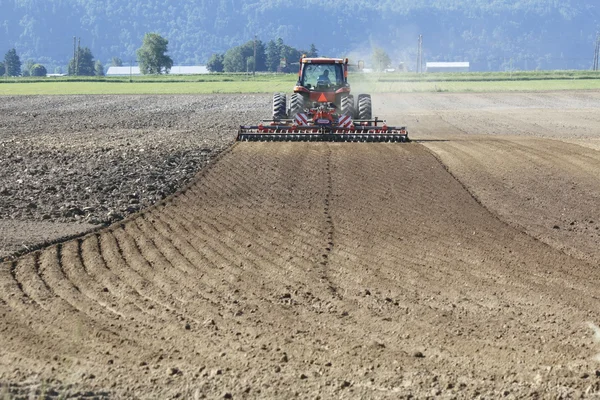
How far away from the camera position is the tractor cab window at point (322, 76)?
2786 cm

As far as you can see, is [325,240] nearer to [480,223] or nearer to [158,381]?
[480,223]

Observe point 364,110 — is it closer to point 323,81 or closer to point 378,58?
point 323,81

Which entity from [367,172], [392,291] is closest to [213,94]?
[367,172]

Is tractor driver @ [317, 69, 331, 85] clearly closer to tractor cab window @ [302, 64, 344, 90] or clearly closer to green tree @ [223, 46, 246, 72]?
tractor cab window @ [302, 64, 344, 90]

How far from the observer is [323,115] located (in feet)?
85.0

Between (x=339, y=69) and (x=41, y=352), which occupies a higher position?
(x=339, y=69)

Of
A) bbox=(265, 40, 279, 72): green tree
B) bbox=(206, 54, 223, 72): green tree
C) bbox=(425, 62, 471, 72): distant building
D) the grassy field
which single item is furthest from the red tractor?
bbox=(206, 54, 223, 72): green tree

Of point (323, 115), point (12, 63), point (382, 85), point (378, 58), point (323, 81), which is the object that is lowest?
point (12, 63)

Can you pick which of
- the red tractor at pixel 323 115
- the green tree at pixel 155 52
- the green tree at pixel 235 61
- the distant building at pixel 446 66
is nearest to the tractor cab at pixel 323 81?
the red tractor at pixel 323 115

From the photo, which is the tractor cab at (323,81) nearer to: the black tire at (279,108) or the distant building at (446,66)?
the black tire at (279,108)

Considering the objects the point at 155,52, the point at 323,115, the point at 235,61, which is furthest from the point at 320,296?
the point at 235,61

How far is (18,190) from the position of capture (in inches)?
660

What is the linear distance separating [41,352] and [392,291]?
3.57m

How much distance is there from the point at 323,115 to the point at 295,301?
671 inches
